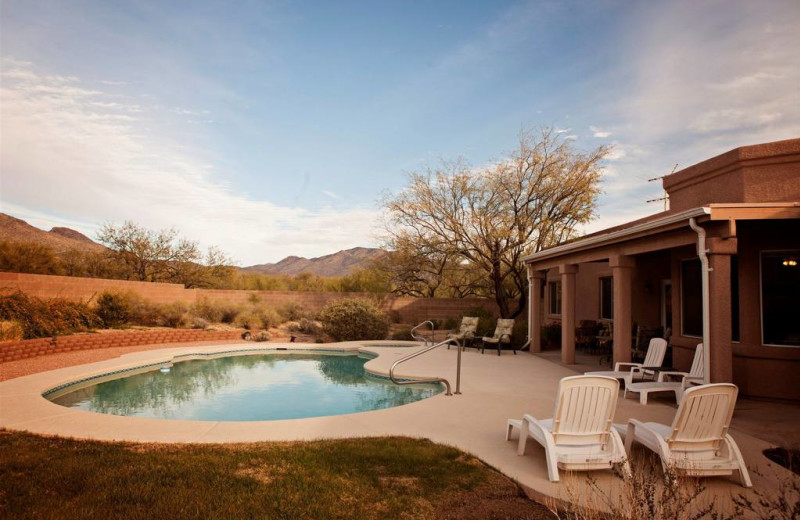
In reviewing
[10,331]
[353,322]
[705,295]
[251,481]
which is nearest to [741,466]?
[705,295]

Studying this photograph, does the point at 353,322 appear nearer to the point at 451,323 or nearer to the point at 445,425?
the point at 451,323

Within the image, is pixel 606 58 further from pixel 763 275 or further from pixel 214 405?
pixel 214 405

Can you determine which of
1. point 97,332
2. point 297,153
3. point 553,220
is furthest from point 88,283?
point 553,220

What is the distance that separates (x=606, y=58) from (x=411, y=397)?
37.3 feet

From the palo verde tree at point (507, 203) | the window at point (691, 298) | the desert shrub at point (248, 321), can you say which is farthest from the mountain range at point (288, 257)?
the window at point (691, 298)

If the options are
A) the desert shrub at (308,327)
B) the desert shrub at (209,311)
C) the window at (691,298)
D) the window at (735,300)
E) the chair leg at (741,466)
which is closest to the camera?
the chair leg at (741,466)

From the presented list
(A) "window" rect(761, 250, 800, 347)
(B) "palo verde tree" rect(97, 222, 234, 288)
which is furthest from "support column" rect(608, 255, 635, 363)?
(B) "palo verde tree" rect(97, 222, 234, 288)

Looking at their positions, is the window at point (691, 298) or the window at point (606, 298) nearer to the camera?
the window at point (691, 298)

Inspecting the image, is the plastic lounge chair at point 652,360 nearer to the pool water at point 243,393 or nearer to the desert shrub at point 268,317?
the pool water at point 243,393

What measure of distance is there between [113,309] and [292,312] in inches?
278

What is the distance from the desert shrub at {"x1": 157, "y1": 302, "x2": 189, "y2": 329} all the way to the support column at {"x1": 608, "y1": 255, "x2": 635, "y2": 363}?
14562 millimetres

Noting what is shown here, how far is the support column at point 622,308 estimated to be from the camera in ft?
30.5

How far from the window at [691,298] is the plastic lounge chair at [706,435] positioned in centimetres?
559

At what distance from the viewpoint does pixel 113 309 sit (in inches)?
626
